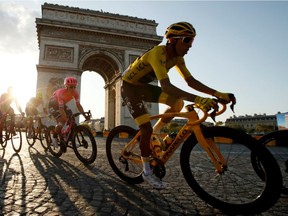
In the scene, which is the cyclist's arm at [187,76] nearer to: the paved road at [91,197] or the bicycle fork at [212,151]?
the bicycle fork at [212,151]

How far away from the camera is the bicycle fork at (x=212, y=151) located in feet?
7.52

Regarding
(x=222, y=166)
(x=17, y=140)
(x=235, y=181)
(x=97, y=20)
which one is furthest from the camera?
(x=97, y=20)

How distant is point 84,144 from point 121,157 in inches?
67.0

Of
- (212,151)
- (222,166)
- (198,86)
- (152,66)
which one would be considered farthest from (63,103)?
(222,166)

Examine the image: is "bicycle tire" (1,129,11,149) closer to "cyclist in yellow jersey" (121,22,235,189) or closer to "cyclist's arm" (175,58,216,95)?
"cyclist in yellow jersey" (121,22,235,189)

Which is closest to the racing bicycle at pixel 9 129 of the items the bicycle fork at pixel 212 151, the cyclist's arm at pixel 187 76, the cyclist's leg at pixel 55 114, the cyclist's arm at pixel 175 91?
the cyclist's leg at pixel 55 114

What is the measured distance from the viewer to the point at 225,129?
2152 millimetres

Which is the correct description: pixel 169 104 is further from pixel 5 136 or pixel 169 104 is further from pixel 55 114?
pixel 5 136

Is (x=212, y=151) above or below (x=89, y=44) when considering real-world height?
below

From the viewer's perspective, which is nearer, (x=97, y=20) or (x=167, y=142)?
(x=167, y=142)

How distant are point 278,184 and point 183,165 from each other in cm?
86

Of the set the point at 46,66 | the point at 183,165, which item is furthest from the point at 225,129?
the point at 46,66

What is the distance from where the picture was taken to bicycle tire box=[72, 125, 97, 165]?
466 cm

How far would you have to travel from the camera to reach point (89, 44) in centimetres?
2389
